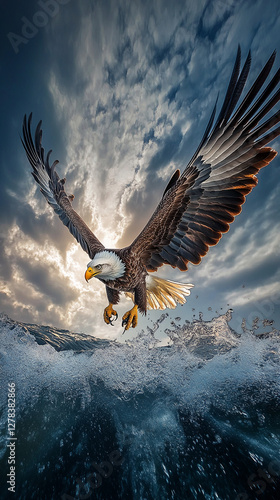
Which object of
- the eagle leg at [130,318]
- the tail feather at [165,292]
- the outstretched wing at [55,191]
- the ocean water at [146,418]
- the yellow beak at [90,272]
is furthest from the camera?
the tail feather at [165,292]

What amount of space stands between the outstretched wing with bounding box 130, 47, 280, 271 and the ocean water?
286cm

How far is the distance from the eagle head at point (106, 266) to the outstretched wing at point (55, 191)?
72 centimetres

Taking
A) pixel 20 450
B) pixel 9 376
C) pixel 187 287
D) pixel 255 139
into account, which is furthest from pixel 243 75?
pixel 9 376

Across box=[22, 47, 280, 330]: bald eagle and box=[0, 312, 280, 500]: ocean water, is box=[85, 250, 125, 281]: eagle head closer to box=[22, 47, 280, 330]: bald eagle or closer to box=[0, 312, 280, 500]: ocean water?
box=[22, 47, 280, 330]: bald eagle

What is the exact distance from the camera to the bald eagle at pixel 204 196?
297 centimetres

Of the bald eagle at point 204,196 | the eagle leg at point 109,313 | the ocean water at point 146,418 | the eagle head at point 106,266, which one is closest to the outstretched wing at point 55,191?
the bald eagle at point 204,196

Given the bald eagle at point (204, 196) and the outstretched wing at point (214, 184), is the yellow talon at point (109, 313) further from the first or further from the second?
the outstretched wing at point (214, 184)

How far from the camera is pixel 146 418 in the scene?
410 centimetres

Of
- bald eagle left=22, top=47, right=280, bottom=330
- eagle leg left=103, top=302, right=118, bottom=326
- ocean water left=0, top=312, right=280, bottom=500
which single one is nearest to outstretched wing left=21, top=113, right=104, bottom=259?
bald eagle left=22, top=47, right=280, bottom=330

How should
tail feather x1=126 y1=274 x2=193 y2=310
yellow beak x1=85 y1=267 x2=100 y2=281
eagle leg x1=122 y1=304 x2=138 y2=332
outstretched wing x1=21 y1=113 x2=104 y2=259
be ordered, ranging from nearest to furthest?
yellow beak x1=85 y1=267 x2=100 y2=281
eagle leg x1=122 y1=304 x2=138 y2=332
outstretched wing x1=21 y1=113 x2=104 y2=259
tail feather x1=126 y1=274 x2=193 y2=310

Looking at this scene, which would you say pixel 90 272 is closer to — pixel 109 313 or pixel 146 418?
pixel 109 313

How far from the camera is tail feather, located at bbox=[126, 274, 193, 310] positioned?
22.6 ft

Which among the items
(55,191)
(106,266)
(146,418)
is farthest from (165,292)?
(55,191)

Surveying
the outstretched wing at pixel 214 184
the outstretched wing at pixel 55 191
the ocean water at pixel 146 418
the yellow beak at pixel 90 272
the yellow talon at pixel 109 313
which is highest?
the outstretched wing at pixel 55 191
